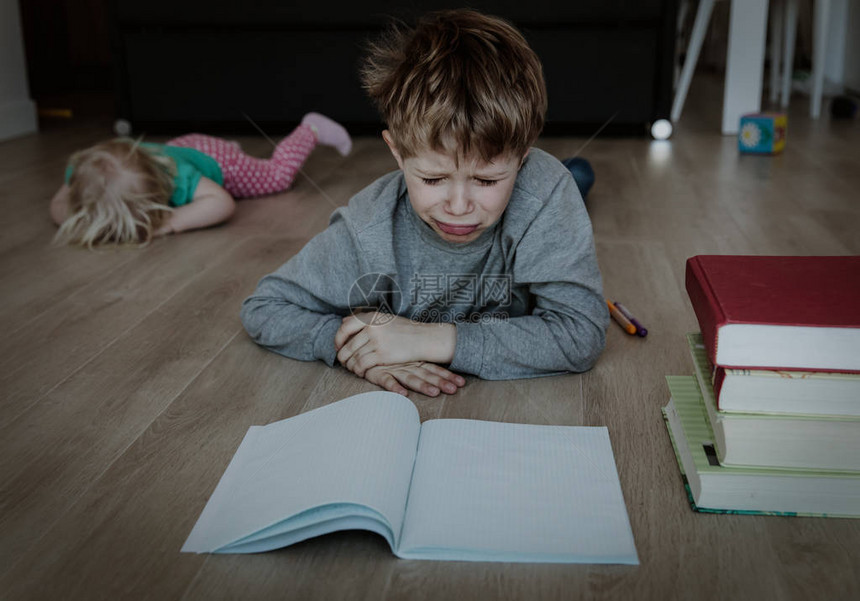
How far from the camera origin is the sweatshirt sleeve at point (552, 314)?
952mm

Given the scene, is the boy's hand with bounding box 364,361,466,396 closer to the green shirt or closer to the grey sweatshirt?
the grey sweatshirt

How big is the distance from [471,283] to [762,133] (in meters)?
1.63

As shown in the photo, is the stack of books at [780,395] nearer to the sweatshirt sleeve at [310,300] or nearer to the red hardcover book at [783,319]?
the red hardcover book at [783,319]

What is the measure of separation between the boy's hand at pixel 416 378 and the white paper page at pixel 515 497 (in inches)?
4.7

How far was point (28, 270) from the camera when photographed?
57.9 inches

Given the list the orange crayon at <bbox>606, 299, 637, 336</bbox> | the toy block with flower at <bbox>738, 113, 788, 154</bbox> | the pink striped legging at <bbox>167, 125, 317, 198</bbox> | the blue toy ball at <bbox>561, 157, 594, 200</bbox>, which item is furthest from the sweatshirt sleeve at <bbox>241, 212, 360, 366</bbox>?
the toy block with flower at <bbox>738, 113, 788, 154</bbox>

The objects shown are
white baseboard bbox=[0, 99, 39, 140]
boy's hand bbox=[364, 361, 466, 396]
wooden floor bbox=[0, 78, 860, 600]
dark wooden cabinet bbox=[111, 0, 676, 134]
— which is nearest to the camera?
wooden floor bbox=[0, 78, 860, 600]

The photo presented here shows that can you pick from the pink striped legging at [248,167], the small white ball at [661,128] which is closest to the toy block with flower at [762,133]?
the small white ball at [661,128]

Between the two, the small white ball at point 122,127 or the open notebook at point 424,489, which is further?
the small white ball at point 122,127

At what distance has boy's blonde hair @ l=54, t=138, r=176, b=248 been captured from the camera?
5.28 ft

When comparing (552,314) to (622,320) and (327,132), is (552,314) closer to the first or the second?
(622,320)

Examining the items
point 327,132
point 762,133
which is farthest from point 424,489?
point 762,133

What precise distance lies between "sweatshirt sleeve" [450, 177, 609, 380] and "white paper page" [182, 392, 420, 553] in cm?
18

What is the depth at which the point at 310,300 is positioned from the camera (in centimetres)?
105
